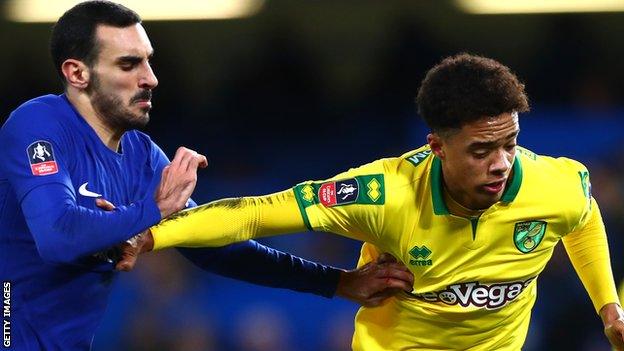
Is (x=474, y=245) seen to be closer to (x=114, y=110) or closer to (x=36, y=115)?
(x=114, y=110)

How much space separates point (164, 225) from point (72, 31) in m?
0.82

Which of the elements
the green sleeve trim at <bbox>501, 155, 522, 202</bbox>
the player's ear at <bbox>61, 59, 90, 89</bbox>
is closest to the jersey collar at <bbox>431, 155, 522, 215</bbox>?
the green sleeve trim at <bbox>501, 155, 522, 202</bbox>

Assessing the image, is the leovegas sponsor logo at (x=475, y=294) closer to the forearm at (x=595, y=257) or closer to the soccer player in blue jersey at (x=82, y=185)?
the soccer player in blue jersey at (x=82, y=185)

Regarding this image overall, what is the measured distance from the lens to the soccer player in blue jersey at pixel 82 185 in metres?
3.80

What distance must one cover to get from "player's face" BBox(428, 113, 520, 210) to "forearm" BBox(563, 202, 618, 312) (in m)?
0.55

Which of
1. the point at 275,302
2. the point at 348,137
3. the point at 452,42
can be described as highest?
the point at 452,42

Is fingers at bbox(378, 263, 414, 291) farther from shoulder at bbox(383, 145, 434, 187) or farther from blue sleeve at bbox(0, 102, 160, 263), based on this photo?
blue sleeve at bbox(0, 102, 160, 263)

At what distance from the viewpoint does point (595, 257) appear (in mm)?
4492

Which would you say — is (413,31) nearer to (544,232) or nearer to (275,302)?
(275,302)

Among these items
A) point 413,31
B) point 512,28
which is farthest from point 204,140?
point 512,28

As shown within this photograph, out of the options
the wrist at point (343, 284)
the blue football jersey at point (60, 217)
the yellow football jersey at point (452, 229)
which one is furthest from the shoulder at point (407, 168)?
the blue football jersey at point (60, 217)

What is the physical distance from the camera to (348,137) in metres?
9.95

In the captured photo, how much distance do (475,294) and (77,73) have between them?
64.5 inches

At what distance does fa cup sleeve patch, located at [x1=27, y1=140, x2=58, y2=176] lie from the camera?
3.86 metres
